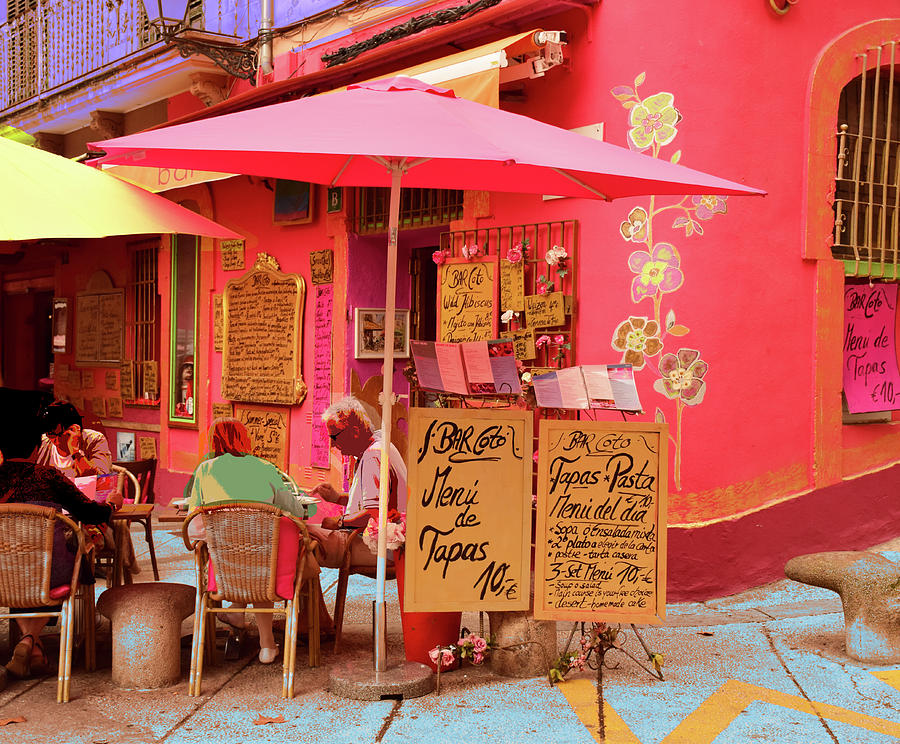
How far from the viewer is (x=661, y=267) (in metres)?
6.54

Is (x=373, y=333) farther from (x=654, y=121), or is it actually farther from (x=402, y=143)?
(x=402, y=143)

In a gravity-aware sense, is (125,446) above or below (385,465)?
below

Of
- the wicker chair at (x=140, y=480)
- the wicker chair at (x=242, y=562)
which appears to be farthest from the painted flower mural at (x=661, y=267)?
the wicker chair at (x=140, y=480)

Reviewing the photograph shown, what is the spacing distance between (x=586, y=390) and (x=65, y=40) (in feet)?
33.3

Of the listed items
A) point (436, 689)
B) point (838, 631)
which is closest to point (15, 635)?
point (436, 689)

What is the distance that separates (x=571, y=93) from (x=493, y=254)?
129 centimetres

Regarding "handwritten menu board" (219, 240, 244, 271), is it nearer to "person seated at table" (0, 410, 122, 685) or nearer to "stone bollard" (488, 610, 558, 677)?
"person seated at table" (0, 410, 122, 685)

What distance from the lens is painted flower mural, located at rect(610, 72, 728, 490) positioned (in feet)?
21.3

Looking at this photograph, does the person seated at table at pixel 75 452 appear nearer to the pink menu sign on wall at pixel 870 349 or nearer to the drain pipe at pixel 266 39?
the drain pipe at pixel 266 39

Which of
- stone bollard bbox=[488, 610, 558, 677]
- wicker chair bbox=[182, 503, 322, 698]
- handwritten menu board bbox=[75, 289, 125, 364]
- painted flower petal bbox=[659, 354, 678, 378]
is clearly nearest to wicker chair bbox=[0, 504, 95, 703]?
wicker chair bbox=[182, 503, 322, 698]

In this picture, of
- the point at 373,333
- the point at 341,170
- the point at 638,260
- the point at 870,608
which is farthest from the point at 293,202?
the point at 870,608

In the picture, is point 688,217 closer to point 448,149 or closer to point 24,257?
point 448,149

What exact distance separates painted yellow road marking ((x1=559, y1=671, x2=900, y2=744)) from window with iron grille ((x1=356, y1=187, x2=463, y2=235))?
4098mm

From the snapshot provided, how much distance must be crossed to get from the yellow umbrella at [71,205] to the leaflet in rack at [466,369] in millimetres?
1481
